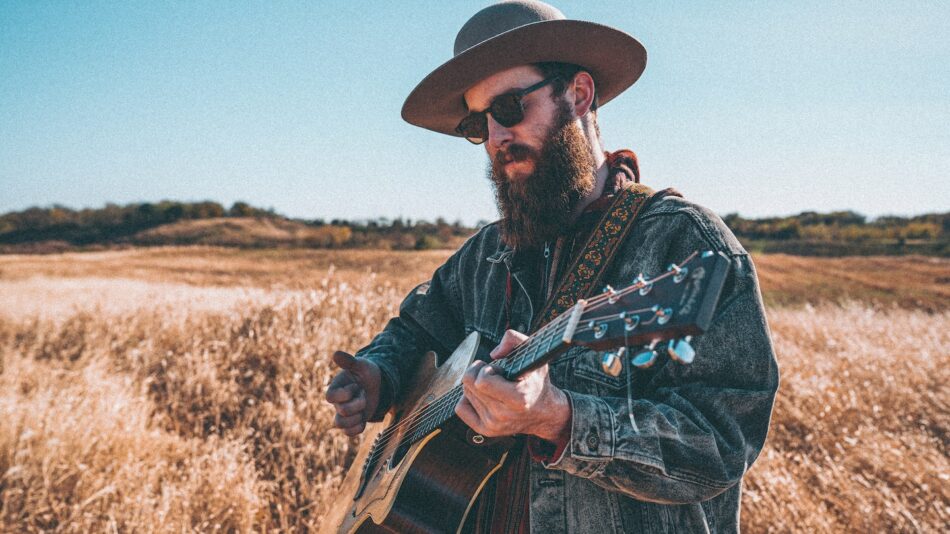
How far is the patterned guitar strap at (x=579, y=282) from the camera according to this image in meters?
1.74

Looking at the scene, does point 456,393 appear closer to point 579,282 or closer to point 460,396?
point 460,396

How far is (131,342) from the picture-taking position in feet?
19.7

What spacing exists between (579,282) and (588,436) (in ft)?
1.91

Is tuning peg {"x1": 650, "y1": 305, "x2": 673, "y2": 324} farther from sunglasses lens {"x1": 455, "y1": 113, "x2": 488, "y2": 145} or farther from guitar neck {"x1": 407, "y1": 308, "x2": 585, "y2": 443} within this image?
sunglasses lens {"x1": 455, "y1": 113, "x2": 488, "y2": 145}

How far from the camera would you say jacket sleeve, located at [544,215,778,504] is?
1.39m

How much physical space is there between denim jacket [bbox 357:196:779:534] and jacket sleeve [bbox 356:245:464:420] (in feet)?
3.14

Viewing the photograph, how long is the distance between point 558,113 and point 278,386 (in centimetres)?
369

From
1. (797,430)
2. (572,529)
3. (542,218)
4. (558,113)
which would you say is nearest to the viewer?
(572,529)

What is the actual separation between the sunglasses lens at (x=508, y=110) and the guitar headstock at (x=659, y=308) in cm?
113

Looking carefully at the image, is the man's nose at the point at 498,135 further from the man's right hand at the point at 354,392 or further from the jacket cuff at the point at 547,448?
the jacket cuff at the point at 547,448

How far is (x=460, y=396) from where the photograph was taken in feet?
5.35

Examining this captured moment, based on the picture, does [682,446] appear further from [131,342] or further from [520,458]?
[131,342]

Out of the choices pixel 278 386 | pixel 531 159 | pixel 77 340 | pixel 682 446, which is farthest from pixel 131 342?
pixel 682 446

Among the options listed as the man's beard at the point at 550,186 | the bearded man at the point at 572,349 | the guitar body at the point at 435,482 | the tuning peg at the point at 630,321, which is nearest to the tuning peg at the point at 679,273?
the tuning peg at the point at 630,321
